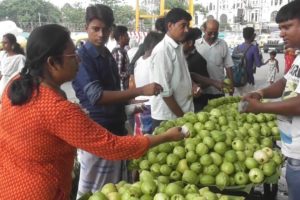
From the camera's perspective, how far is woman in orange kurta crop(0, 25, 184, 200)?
1.90 meters

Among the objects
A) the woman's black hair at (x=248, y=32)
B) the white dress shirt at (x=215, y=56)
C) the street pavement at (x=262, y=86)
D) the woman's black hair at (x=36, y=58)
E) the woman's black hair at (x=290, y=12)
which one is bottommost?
the street pavement at (x=262, y=86)

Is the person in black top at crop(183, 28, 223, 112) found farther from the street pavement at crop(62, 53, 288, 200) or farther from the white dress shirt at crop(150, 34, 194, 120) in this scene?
the street pavement at crop(62, 53, 288, 200)

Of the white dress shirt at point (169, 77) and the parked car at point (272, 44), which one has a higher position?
the white dress shirt at point (169, 77)

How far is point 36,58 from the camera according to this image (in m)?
1.93

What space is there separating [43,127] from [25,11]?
51283 mm

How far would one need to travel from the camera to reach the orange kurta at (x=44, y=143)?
189 centimetres

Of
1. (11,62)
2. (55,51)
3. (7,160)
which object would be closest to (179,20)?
(55,51)

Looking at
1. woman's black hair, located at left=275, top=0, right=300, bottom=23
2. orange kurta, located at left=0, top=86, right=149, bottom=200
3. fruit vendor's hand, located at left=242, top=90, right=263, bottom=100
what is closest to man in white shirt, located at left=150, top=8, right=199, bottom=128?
fruit vendor's hand, located at left=242, top=90, right=263, bottom=100

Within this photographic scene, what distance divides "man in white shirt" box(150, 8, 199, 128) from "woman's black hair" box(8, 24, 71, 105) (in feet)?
5.89

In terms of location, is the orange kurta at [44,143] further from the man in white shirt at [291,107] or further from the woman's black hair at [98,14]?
the woman's black hair at [98,14]

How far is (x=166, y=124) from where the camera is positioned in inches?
136

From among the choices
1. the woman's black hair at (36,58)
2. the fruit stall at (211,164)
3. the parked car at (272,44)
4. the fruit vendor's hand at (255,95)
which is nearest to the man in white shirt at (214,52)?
the fruit stall at (211,164)

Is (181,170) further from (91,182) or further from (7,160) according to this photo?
(7,160)

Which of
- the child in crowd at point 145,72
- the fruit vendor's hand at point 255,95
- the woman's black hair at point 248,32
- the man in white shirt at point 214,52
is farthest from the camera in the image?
the woman's black hair at point 248,32
